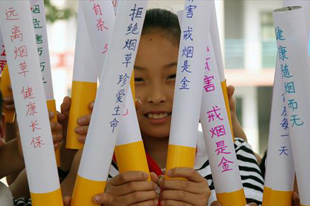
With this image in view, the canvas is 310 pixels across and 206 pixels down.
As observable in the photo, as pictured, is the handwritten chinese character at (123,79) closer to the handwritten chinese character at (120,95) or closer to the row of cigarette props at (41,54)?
the handwritten chinese character at (120,95)

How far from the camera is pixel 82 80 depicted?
2.50 feet

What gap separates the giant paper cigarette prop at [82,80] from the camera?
0.75 metres

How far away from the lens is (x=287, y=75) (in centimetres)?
63

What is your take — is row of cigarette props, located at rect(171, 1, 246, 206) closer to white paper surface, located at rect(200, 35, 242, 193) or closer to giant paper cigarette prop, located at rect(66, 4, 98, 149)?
white paper surface, located at rect(200, 35, 242, 193)

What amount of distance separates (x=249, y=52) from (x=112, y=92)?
23.8 ft

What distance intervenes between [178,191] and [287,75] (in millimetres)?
184

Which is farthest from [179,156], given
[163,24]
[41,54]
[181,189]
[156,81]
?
[163,24]

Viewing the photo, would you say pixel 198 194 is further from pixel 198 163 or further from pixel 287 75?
pixel 198 163

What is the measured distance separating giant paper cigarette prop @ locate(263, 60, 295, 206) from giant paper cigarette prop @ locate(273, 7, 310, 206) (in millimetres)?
21

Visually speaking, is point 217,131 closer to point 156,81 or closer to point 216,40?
point 216,40

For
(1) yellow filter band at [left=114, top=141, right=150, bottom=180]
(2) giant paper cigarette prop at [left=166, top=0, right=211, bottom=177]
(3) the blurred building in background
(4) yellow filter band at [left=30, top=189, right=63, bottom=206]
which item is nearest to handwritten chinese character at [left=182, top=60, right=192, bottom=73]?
(2) giant paper cigarette prop at [left=166, top=0, right=211, bottom=177]

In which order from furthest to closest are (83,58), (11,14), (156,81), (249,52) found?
1. (249,52)
2. (156,81)
3. (83,58)
4. (11,14)

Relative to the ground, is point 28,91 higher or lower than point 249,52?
higher

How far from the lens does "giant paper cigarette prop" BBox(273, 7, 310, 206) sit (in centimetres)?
61
